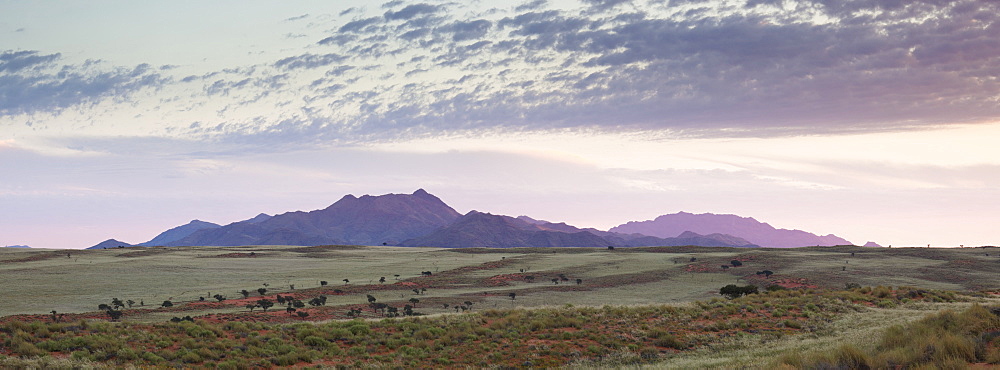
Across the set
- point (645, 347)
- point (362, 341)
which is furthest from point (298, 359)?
point (645, 347)

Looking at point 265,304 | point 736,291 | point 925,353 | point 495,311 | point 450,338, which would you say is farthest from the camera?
point 736,291

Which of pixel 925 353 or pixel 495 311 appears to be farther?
pixel 495 311

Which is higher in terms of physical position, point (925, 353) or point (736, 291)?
point (925, 353)

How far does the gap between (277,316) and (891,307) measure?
36.1 metres

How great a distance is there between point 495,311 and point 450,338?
6532mm

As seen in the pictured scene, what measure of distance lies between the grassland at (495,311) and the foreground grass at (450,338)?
9cm

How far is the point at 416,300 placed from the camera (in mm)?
48469

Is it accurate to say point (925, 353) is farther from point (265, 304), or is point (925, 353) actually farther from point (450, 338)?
point (265, 304)

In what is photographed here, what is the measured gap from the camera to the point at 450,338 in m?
25.3

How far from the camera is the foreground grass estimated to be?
21.3 m

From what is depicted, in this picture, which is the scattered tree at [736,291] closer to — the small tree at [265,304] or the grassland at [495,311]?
the grassland at [495,311]

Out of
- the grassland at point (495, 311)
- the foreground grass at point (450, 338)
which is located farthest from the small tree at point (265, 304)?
the foreground grass at point (450, 338)

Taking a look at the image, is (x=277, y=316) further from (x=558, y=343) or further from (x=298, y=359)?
(x=558, y=343)

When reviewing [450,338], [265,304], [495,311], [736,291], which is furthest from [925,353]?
[265,304]
